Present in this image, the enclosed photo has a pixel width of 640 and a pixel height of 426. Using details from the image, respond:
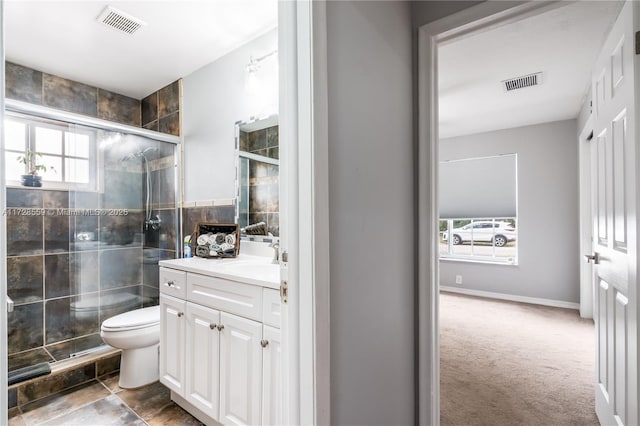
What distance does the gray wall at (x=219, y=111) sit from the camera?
7.40 ft

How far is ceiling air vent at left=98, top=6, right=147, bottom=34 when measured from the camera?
1979mm

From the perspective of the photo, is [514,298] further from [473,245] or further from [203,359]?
[203,359]

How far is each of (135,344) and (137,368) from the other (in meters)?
0.20

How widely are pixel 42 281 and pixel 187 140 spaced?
1.62 meters

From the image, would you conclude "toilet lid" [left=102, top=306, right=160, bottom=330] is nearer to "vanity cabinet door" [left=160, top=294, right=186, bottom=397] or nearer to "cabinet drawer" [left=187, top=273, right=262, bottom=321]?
"vanity cabinet door" [left=160, top=294, right=186, bottom=397]

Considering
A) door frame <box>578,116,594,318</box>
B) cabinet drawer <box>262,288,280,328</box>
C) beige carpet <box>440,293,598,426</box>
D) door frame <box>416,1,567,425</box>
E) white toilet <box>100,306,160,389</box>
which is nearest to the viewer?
cabinet drawer <box>262,288,280,328</box>

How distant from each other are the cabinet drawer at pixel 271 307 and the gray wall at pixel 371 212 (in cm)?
40

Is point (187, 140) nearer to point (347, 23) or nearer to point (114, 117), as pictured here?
point (114, 117)

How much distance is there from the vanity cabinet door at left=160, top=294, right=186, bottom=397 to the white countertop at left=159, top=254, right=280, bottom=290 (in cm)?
21

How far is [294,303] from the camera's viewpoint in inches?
38.0

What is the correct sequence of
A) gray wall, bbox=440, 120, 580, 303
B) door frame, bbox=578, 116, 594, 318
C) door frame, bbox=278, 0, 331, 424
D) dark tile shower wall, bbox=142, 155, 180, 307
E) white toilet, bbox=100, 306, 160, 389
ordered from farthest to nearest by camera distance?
1. gray wall, bbox=440, 120, 580, 303
2. door frame, bbox=578, 116, 594, 318
3. dark tile shower wall, bbox=142, 155, 180, 307
4. white toilet, bbox=100, 306, 160, 389
5. door frame, bbox=278, 0, 331, 424

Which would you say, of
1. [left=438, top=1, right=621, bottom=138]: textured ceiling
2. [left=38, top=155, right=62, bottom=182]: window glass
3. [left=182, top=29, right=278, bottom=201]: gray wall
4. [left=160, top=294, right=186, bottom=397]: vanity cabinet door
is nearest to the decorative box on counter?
[left=182, top=29, right=278, bottom=201]: gray wall

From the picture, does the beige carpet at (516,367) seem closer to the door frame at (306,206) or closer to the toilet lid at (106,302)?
the door frame at (306,206)

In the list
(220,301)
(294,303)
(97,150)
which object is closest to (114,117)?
(97,150)
